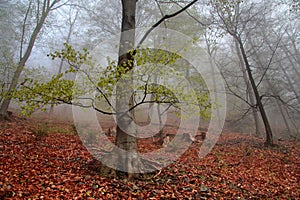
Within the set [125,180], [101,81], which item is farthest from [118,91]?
[125,180]

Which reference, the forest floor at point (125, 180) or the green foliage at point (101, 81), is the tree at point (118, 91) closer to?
the green foliage at point (101, 81)

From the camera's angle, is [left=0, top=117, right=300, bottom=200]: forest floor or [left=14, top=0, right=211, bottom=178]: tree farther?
[left=0, top=117, right=300, bottom=200]: forest floor

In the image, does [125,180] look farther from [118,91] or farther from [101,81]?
[101,81]

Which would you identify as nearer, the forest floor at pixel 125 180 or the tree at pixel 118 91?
the tree at pixel 118 91

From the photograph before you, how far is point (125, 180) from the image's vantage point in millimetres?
3873

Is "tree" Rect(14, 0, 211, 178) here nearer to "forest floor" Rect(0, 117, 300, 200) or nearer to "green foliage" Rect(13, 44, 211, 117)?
"green foliage" Rect(13, 44, 211, 117)

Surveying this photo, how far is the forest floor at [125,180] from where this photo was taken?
3383 millimetres

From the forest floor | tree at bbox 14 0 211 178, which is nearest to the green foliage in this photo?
tree at bbox 14 0 211 178

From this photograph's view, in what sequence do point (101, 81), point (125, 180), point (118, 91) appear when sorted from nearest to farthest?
point (101, 81) → point (118, 91) → point (125, 180)

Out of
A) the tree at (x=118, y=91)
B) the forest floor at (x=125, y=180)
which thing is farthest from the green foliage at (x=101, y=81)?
the forest floor at (x=125, y=180)

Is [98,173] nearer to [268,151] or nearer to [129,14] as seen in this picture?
[129,14]

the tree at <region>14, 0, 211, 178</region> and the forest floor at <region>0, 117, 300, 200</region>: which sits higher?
the tree at <region>14, 0, 211, 178</region>

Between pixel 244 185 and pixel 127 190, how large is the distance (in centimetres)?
279

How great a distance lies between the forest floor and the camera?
338 centimetres
